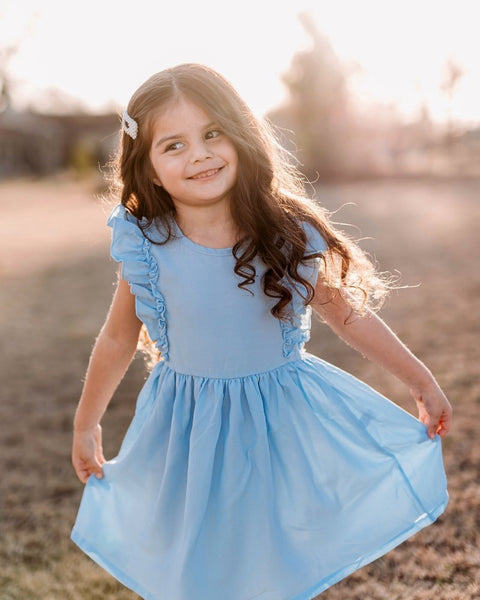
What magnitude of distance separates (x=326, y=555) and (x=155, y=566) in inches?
16.6

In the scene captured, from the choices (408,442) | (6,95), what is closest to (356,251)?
(408,442)

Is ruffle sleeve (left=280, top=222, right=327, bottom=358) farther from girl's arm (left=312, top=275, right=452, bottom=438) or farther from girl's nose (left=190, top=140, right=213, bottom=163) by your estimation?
girl's nose (left=190, top=140, right=213, bottom=163)

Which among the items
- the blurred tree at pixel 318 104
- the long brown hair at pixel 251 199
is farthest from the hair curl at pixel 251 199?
the blurred tree at pixel 318 104

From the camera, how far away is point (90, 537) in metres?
1.80

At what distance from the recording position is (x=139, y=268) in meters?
1.58

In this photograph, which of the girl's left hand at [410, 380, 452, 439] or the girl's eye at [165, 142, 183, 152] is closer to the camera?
the girl's eye at [165, 142, 183, 152]

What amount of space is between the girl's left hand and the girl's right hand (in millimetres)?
846

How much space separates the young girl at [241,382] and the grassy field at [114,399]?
0.67m

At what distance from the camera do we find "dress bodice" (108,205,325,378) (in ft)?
5.18

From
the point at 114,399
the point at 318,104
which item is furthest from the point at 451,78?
the point at 114,399

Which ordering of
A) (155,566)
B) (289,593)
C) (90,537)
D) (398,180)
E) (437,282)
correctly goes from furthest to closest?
(398,180), (437,282), (90,537), (155,566), (289,593)

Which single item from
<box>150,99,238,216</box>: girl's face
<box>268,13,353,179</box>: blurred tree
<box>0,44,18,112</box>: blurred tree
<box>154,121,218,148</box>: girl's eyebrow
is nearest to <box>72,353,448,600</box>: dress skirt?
<box>150,99,238,216</box>: girl's face

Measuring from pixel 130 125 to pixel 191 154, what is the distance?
0.18m

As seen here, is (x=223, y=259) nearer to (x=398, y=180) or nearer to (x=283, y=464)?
(x=283, y=464)
